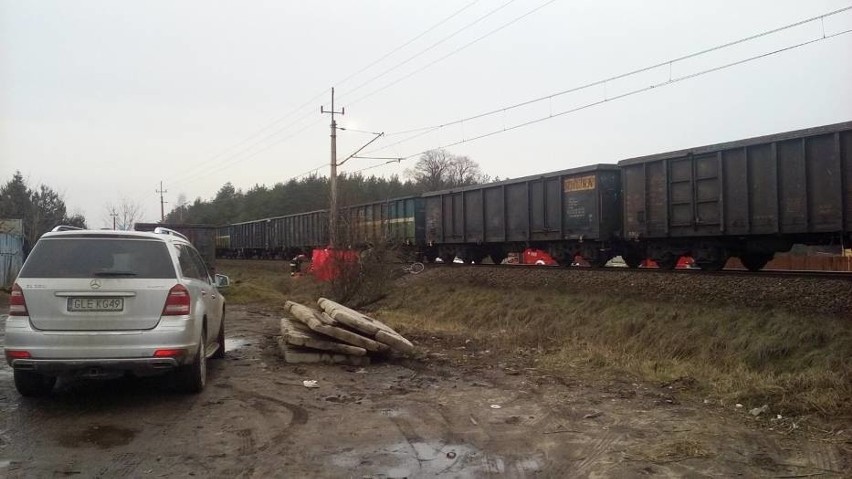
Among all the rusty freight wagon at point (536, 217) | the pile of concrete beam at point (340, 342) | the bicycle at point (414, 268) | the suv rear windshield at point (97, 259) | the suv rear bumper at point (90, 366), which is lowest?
the pile of concrete beam at point (340, 342)

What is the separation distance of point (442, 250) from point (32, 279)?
726 inches

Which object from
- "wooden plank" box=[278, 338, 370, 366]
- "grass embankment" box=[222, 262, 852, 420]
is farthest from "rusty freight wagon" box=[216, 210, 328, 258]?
"wooden plank" box=[278, 338, 370, 366]

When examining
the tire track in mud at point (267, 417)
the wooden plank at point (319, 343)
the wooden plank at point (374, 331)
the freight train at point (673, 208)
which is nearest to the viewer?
the tire track in mud at point (267, 417)

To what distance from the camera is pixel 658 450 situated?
467cm

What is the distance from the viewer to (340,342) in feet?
27.1

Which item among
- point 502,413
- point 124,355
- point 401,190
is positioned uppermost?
point 401,190

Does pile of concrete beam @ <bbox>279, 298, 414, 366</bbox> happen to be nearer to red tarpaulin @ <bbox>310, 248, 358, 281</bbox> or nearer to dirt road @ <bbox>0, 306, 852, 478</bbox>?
Result: dirt road @ <bbox>0, 306, 852, 478</bbox>

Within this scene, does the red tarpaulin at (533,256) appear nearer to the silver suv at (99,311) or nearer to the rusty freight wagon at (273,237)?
the rusty freight wagon at (273,237)

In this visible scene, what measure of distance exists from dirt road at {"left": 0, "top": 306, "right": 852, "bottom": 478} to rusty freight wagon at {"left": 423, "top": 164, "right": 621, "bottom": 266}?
9314 mm

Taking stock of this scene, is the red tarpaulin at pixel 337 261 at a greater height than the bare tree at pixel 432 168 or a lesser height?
lesser

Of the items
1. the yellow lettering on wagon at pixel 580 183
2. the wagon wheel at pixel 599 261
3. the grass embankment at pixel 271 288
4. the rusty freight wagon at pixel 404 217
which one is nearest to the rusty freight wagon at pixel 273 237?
the grass embankment at pixel 271 288

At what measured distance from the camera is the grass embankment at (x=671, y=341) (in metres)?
6.32

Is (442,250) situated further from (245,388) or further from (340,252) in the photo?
(245,388)

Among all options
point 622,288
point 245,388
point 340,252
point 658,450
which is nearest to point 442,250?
point 340,252
